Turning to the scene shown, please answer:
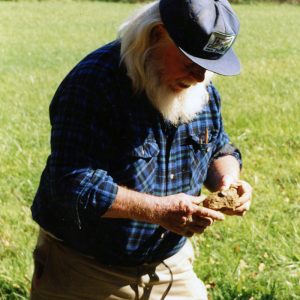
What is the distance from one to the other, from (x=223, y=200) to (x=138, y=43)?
721 millimetres

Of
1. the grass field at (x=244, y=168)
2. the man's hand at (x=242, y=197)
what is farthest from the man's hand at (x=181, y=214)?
the grass field at (x=244, y=168)

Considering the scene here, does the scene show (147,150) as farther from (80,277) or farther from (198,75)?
(80,277)

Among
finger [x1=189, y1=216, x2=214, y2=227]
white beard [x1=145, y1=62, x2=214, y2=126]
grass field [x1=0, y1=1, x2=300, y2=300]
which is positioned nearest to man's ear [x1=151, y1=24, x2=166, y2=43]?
white beard [x1=145, y1=62, x2=214, y2=126]

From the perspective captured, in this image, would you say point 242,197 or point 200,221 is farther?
point 242,197

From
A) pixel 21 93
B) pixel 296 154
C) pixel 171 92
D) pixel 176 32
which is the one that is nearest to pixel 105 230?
pixel 171 92

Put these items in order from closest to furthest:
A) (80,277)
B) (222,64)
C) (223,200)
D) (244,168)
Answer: (222,64), (223,200), (80,277), (244,168)

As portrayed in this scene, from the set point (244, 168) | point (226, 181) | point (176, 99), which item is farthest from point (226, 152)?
point (244, 168)

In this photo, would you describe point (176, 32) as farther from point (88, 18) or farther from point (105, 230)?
point (88, 18)

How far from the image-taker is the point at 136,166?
2469 millimetres

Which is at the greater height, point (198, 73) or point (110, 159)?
point (198, 73)

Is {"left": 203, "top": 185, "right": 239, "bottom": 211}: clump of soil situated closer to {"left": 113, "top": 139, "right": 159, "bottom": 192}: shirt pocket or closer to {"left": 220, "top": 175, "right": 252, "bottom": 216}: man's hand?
{"left": 220, "top": 175, "right": 252, "bottom": 216}: man's hand

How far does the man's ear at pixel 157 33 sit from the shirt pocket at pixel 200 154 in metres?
0.50

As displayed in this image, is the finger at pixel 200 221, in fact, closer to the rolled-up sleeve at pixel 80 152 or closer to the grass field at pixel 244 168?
the rolled-up sleeve at pixel 80 152

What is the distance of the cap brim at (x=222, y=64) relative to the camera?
2320mm
